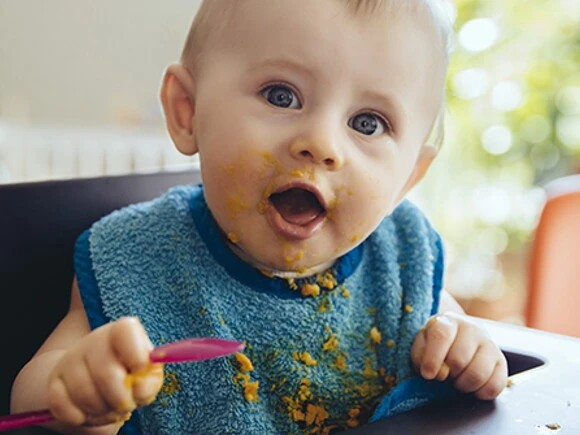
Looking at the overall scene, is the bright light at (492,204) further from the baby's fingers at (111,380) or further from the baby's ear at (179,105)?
the baby's fingers at (111,380)

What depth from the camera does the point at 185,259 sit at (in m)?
0.79

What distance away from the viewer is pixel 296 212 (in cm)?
68

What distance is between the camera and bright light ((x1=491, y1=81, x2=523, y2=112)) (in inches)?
94.9

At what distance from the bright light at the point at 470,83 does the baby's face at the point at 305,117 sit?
180 cm

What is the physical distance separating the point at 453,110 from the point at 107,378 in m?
2.16

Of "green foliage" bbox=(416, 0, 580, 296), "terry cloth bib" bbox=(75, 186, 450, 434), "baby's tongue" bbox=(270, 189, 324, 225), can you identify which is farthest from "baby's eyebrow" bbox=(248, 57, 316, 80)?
"green foliage" bbox=(416, 0, 580, 296)

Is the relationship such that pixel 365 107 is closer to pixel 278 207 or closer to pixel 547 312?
pixel 278 207

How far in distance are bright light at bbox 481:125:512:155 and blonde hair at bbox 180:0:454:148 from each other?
175 centimetres

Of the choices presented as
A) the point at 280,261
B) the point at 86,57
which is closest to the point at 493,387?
the point at 280,261

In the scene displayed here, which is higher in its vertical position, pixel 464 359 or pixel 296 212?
pixel 296 212

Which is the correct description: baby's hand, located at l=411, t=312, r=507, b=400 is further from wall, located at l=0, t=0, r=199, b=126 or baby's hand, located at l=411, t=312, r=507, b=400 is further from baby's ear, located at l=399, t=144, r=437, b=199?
wall, located at l=0, t=0, r=199, b=126

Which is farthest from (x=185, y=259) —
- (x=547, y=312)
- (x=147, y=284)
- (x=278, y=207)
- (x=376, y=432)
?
(x=547, y=312)

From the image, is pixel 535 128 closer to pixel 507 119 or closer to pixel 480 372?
pixel 507 119

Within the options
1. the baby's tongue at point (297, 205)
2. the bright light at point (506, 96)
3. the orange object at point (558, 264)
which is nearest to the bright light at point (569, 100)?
the bright light at point (506, 96)
